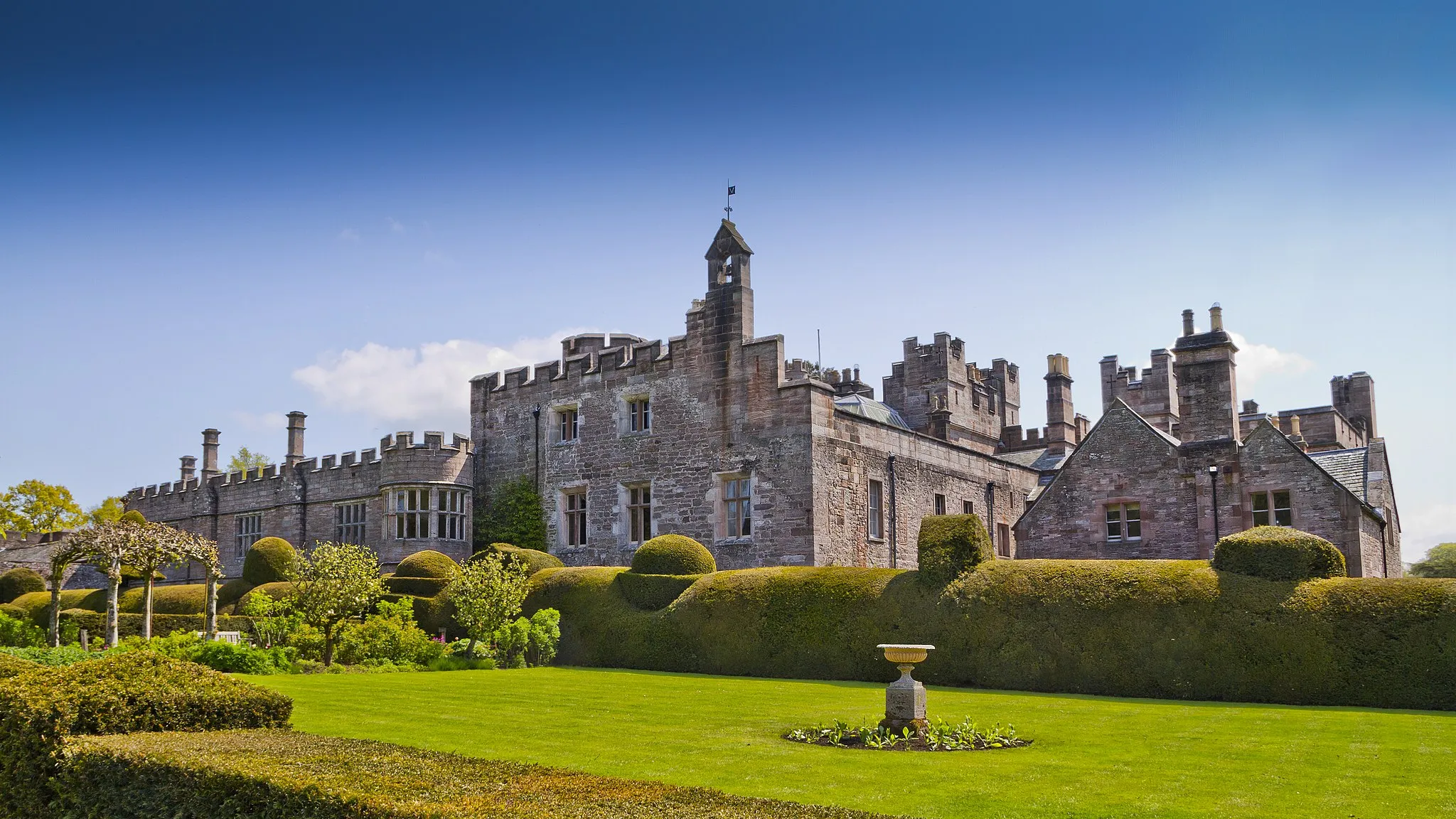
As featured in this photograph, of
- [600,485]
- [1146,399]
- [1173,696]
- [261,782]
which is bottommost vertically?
[1173,696]

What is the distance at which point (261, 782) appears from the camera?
7562mm

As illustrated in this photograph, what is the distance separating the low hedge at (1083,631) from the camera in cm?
1683

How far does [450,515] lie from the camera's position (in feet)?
115

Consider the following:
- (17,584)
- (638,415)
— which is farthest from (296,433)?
(638,415)

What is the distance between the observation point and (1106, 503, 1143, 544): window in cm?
2823

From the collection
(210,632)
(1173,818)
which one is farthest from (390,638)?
(1173,818)

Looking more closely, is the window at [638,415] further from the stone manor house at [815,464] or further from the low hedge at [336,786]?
the low hedge at [336,786]

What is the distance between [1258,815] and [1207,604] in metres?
10.1

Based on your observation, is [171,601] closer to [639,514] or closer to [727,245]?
[639,514]

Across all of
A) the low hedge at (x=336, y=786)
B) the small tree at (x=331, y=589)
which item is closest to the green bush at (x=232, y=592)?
the small tree at (x=331, y=589)

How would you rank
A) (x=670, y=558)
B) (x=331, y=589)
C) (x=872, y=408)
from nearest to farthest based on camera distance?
(x=331, y=589) → (x=670, y=558) → (x=872, y=408)

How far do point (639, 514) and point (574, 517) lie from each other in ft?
8.56

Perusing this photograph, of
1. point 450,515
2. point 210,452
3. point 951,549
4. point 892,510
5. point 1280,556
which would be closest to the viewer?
point 1280,556

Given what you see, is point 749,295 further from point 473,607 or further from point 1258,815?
point 1258,815
